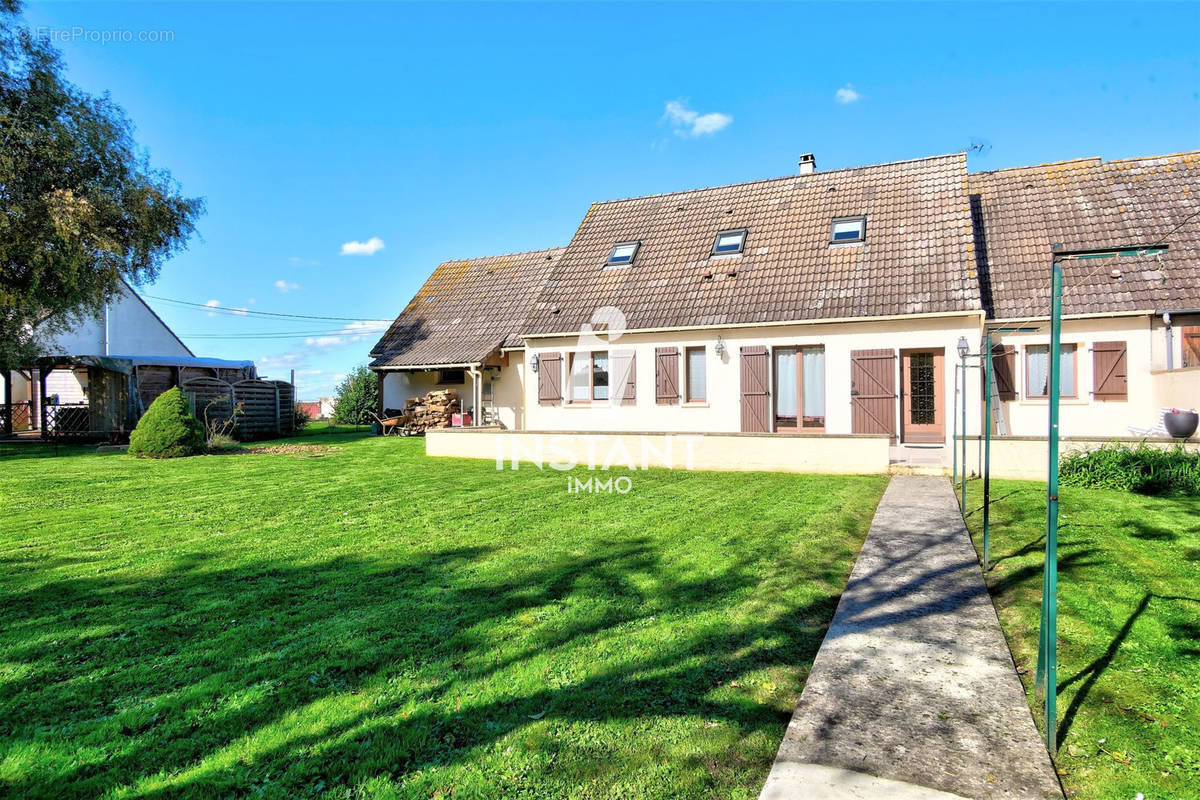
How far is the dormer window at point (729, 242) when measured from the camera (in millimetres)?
15391

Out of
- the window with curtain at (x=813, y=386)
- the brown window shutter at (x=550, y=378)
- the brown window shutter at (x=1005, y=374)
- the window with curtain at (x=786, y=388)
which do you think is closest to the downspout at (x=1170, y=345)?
the brown window shutter at (x=1005, y=374)


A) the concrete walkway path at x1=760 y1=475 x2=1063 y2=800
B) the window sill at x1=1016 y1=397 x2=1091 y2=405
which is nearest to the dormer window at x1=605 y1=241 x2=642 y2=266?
the window sill at x1=1016 y1=397 x2=1091 y2=405

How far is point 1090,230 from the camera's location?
13.4 meters

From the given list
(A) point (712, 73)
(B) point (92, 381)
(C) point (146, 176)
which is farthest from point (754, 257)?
(B) point (92, 381)

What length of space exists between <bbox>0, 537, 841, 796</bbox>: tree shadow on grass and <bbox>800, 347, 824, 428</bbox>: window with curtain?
350 inches

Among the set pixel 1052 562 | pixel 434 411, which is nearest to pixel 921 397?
pixel 1052 562

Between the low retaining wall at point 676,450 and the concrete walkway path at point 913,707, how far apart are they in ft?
18.2

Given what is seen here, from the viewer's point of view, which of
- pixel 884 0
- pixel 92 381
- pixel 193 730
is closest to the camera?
pixel 193 730

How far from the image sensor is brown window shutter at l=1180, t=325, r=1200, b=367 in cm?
1151

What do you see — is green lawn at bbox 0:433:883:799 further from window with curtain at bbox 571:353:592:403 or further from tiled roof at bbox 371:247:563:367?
tiled roof at bbox 371:247:563:367

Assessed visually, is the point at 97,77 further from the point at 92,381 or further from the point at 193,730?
the point at 193,730

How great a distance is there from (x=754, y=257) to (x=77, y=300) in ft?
55.5

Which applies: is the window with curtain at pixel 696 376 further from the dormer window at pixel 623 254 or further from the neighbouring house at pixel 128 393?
the neighbouring house at pixel 128 393

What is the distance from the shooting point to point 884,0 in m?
10.6
